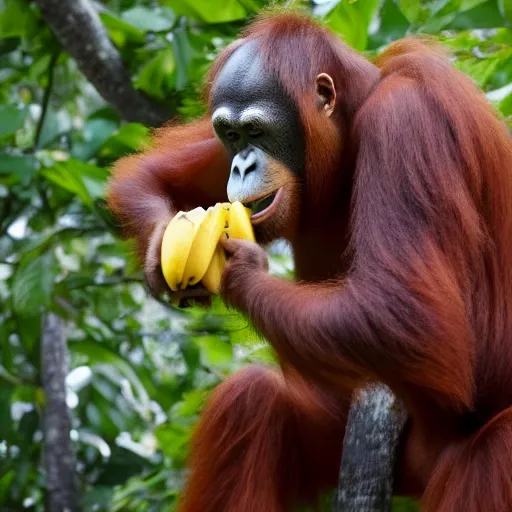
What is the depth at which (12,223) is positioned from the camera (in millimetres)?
5500

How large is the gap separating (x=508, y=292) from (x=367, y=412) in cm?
55

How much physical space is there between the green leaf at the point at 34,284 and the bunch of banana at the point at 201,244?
1662mm

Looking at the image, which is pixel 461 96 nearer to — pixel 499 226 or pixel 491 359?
pixel 499 226

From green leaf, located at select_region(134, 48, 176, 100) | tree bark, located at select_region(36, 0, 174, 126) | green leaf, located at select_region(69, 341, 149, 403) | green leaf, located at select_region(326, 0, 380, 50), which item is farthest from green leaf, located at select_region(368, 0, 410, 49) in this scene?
green leaf, located at select_region(69, 341, 149, 403)

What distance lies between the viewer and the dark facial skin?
10.2ft

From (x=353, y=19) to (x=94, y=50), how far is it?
1338 millimetres

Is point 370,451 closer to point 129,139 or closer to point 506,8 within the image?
point 506,8

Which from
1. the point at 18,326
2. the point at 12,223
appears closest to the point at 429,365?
the point at 18,326

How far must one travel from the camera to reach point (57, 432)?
495 cm

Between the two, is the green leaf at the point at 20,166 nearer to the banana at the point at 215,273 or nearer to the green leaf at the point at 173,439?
the green leaf at the point at 173,439

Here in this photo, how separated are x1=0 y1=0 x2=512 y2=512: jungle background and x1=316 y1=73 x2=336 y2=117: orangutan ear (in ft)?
2.51

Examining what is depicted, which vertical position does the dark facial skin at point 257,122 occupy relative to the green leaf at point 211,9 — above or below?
above

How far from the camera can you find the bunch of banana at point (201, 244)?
286 cm

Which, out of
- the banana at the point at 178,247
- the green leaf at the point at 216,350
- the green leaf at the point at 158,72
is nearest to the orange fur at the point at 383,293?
the banana at the point at 178,247
